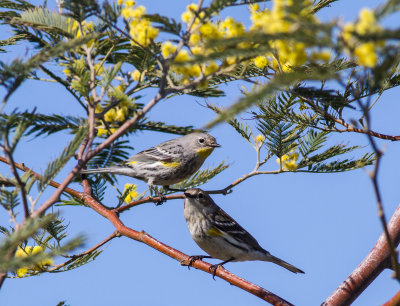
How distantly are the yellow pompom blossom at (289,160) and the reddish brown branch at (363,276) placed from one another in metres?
0.64

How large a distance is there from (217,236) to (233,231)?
0.34 m

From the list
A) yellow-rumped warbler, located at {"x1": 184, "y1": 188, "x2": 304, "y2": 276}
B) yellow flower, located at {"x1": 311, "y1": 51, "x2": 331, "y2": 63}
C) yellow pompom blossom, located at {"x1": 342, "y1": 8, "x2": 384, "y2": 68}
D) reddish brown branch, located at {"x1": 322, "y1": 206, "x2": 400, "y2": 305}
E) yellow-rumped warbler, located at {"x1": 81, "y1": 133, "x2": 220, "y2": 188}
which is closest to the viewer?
yellow pompom blossom, located at {"x1": 342, "y1": 8, "x2": 384, "y2": 68}

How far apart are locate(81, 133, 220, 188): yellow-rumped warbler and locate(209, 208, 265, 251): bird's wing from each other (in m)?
0.61

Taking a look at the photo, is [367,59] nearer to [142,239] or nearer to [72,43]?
[72,43]

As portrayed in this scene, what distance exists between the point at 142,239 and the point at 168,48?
1592 mm

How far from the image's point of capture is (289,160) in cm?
312

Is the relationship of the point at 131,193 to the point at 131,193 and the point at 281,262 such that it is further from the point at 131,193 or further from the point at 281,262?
the point at 281,262

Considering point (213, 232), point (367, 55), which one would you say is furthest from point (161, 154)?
point (367, 55)

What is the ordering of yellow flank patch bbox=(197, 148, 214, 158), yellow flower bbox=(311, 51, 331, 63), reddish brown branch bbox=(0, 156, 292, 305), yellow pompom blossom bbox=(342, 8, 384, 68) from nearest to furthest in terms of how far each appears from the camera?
yellow pompom blossom bbox=(342, 8, 384, 68)
yellow flower bbox=(311, 51, 331, 63)
reddish brown branch bbox=(0, 156, 292, 305)
yellow flank patch bbox=(197, 148, 214, 158)

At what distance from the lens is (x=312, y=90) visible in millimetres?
1675

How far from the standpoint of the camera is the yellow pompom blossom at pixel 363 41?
104 centimetres

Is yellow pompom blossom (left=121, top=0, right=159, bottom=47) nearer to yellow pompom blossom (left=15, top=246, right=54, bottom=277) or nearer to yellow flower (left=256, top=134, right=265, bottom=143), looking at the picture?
yellow pompom blossom (left=15, top=246, right=54, bottom=277)

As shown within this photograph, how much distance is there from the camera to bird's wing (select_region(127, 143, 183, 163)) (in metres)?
5.93

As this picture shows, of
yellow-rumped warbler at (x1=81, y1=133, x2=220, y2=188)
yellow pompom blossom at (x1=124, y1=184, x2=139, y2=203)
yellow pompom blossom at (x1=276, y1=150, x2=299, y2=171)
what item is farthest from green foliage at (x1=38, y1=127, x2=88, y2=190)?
yellow-rumped warbler at (x1=81, y1=133, x2=220, y2=188)
